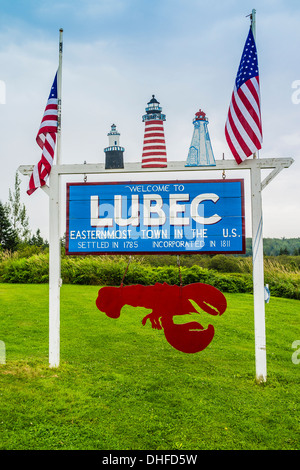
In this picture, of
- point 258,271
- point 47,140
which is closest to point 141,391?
point 258,271

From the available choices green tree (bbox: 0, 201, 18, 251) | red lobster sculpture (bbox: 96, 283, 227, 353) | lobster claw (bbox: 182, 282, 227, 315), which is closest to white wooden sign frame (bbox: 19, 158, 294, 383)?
lobster claw (bbox: 182, 282, 227, 315)

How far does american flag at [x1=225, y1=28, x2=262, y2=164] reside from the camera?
6164mm

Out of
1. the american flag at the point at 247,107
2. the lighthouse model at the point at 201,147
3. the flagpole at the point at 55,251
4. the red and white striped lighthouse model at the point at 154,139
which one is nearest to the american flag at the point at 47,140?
the flagpole at the point at 55,251

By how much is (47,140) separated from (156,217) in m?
2.20

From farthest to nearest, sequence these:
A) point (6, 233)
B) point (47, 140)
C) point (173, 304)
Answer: point (6, 233) < point (47, 140) < point (173, 304)

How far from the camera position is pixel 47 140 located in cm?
680

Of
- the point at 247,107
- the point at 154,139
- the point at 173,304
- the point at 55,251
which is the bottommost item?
the point at 173,304

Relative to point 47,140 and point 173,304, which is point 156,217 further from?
point 47,140

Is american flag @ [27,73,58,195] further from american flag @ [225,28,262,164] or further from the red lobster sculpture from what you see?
american flag @ [225,28,262,164]

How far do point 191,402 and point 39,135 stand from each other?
483 cm

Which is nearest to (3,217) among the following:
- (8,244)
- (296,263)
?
(8,244)

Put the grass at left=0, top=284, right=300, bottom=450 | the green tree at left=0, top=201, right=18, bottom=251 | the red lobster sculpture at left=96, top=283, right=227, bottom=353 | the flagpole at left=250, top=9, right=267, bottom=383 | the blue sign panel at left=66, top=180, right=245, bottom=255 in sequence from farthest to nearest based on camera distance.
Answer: the green tree at left=0, top=201, right=18, bottom=251, the blue sign panel at left=66, top=180, right=245, bottom=255, the flagpole at left=250, top=9, right=267, bottom=383, the red lobster sculpture at left=96, top=283, right=227, bottom=353, the grass at left=0, top=284, right=300, bottom=450

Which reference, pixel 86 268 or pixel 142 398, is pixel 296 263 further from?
pixel 142 398

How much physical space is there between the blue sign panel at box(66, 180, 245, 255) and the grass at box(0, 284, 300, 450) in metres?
2.14
